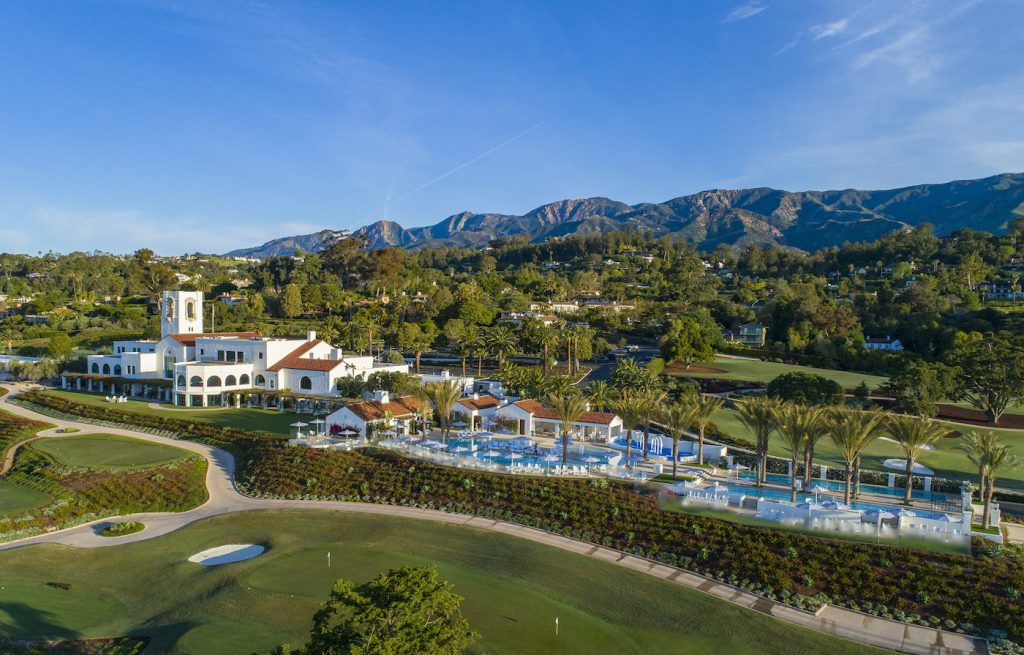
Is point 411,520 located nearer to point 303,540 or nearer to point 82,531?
point 303,540

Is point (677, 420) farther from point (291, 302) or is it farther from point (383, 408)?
point (291, 302)

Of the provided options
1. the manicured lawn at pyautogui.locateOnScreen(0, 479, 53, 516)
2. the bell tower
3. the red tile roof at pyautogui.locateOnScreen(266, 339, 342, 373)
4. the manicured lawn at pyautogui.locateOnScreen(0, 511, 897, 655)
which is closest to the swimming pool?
the manicured lawn at pyautogui.locateOnScreen(0, 511, 897, 655)

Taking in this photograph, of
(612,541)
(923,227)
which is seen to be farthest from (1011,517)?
(923,227)

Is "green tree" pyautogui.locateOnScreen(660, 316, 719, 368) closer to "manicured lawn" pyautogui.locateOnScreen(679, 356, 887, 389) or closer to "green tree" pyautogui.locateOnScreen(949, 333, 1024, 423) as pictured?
"manicured lawn" pyautogui.locateOnScreen(679, 356, 887, 389)

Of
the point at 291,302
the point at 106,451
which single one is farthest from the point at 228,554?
the point at 291,302

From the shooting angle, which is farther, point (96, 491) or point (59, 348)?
point (59, 348)

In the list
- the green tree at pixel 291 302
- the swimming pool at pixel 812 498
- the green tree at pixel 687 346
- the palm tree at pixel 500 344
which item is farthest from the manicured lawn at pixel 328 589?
the green tree at pixel 291 302
